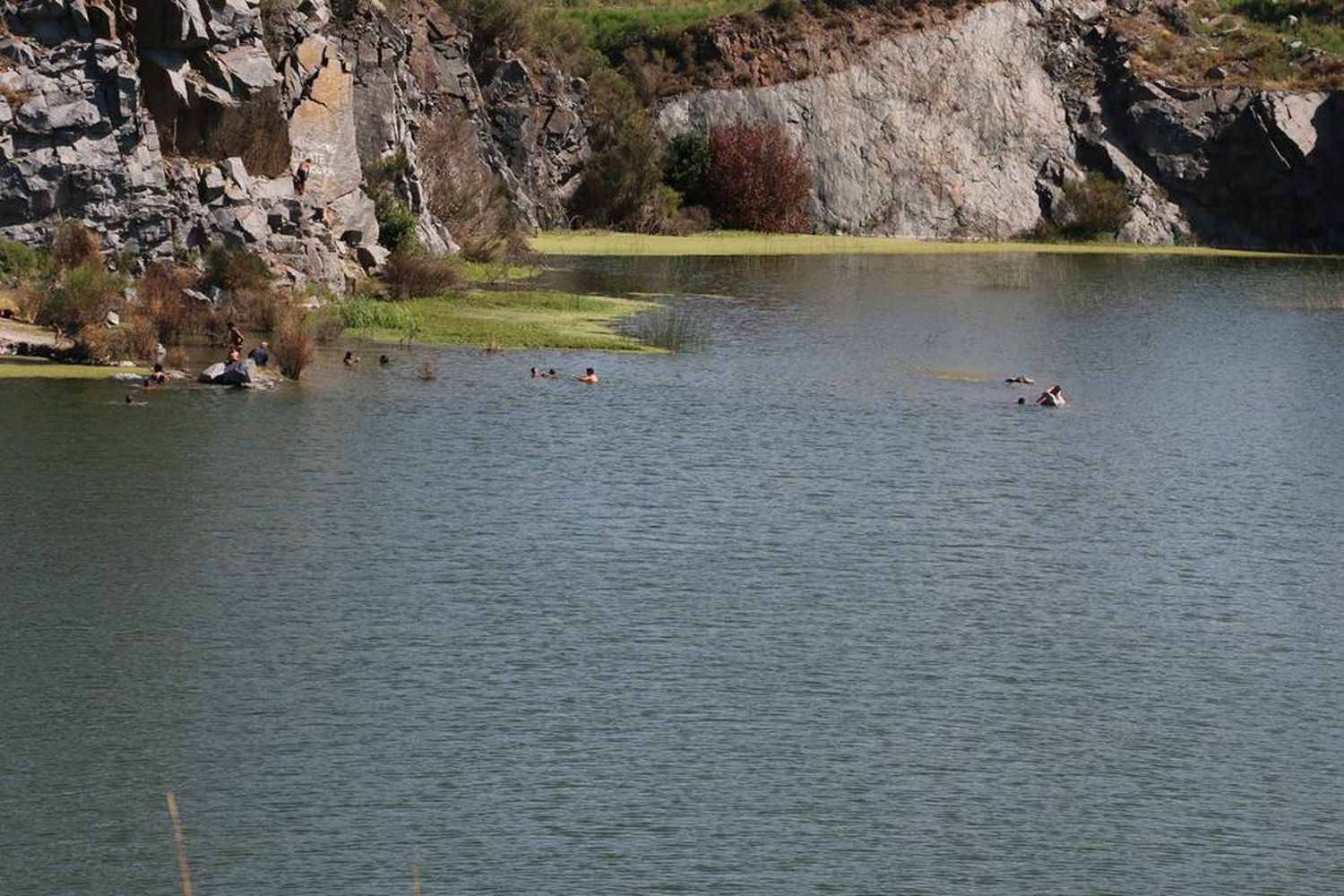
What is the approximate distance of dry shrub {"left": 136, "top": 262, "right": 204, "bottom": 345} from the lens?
124 feet

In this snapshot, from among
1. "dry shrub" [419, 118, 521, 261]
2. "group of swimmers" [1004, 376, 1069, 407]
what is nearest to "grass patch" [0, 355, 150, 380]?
"group of swimmers" [1004, 376, 1069, 407]

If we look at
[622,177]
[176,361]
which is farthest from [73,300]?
[622,177]

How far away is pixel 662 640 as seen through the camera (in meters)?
20.1

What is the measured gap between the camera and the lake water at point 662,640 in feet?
48.9

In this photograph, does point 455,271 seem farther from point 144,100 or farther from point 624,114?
point 624,114

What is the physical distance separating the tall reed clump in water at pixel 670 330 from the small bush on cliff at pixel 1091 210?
1749 inches

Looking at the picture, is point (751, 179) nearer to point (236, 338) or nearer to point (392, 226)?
point (392, 226)

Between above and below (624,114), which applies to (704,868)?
below

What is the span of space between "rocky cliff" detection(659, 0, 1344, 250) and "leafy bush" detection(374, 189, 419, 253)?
3542 centimetres

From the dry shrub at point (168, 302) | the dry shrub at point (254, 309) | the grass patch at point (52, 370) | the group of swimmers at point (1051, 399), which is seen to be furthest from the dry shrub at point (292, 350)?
the group of swimmers at point (1051, 399)

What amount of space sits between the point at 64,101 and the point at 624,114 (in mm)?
41749

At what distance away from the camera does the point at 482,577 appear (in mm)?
22344

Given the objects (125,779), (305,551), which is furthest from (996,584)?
(125,779)

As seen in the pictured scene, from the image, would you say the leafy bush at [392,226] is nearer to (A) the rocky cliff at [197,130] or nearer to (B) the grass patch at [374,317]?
(A) the rocky cliff at [197,130]
